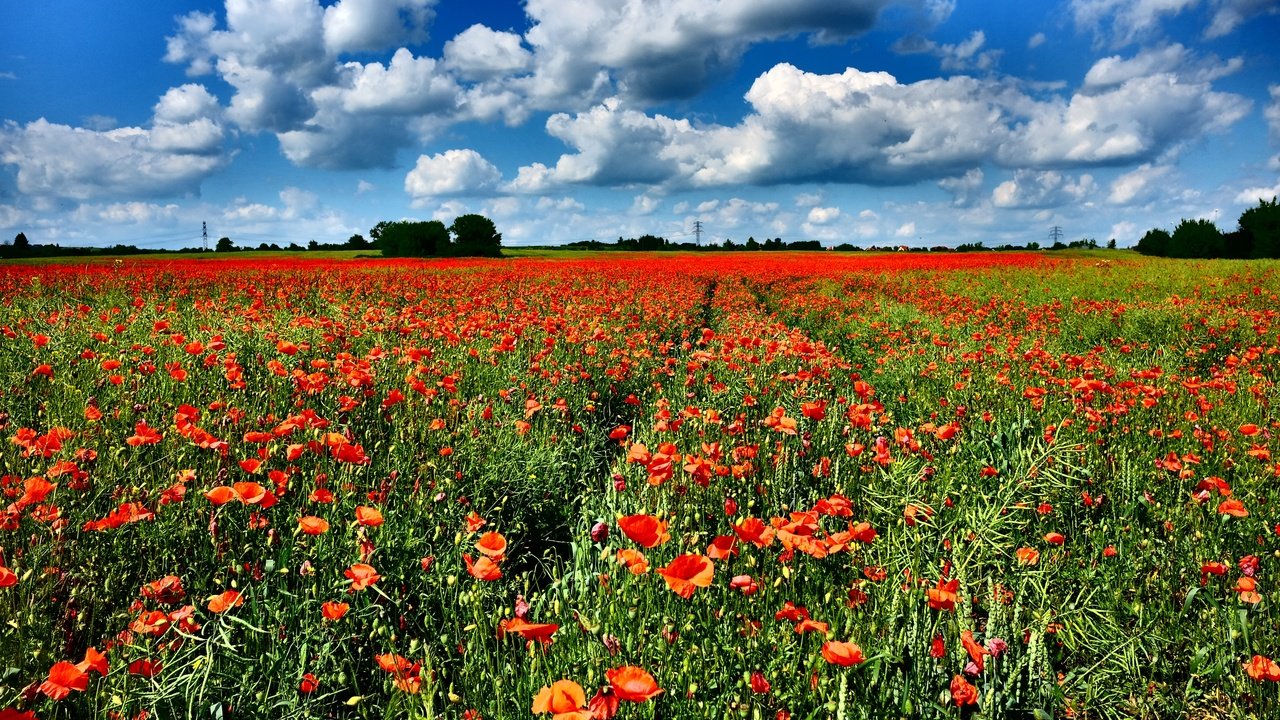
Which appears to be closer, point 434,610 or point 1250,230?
point 434,610

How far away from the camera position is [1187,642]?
101 inches

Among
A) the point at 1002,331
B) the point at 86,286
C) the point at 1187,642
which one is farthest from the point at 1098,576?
the point at 86,286

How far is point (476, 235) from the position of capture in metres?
61.1

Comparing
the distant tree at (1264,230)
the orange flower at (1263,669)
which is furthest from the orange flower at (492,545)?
the distant tree at (1264,230)

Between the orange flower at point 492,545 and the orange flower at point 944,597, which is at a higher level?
the orange flower at point 492,545

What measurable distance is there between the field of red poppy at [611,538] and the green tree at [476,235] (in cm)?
5561

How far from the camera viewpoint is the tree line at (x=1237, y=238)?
159 feet

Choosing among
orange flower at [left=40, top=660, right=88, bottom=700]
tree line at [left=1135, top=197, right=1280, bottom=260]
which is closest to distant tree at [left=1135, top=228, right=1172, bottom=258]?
Result: tree line at [left=1135, top=197, right=1280, bottom=260]

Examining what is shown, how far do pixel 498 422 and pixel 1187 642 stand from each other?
3533 millimetres

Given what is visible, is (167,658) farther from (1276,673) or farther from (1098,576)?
(1098,576)

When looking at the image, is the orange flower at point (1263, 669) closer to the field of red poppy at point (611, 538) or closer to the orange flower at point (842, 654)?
the field of red poppy at point (611, 538)

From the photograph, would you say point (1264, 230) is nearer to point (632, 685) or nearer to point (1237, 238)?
point (1237, 238)

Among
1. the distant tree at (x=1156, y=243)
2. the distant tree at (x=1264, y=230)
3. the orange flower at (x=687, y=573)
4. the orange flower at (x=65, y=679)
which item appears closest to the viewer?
the orange flower at (x=65, y=679)

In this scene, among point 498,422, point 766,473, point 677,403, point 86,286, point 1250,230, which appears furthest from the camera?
point 1250,230
